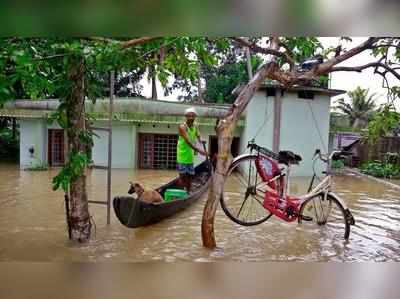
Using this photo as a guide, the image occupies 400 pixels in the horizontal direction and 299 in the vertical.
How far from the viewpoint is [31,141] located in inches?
542

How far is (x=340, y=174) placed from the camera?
14273 mm

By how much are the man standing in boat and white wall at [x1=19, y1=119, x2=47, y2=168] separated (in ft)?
28.5

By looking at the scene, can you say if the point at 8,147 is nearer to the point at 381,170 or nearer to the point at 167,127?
the point at 167,127

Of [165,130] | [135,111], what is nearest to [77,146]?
[135,111]

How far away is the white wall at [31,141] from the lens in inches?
539

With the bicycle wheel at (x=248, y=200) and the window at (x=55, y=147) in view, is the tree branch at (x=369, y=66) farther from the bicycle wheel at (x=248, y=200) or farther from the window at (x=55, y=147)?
the window at (x=55, y=147)

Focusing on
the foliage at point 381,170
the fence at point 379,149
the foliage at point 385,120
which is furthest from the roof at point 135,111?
the foliage at point 385,120

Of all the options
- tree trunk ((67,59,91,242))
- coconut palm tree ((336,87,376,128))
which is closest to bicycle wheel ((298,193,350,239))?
tree trunk ((67,59,91,242))

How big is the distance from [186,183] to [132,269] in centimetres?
614

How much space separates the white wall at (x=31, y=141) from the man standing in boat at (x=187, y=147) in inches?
343
